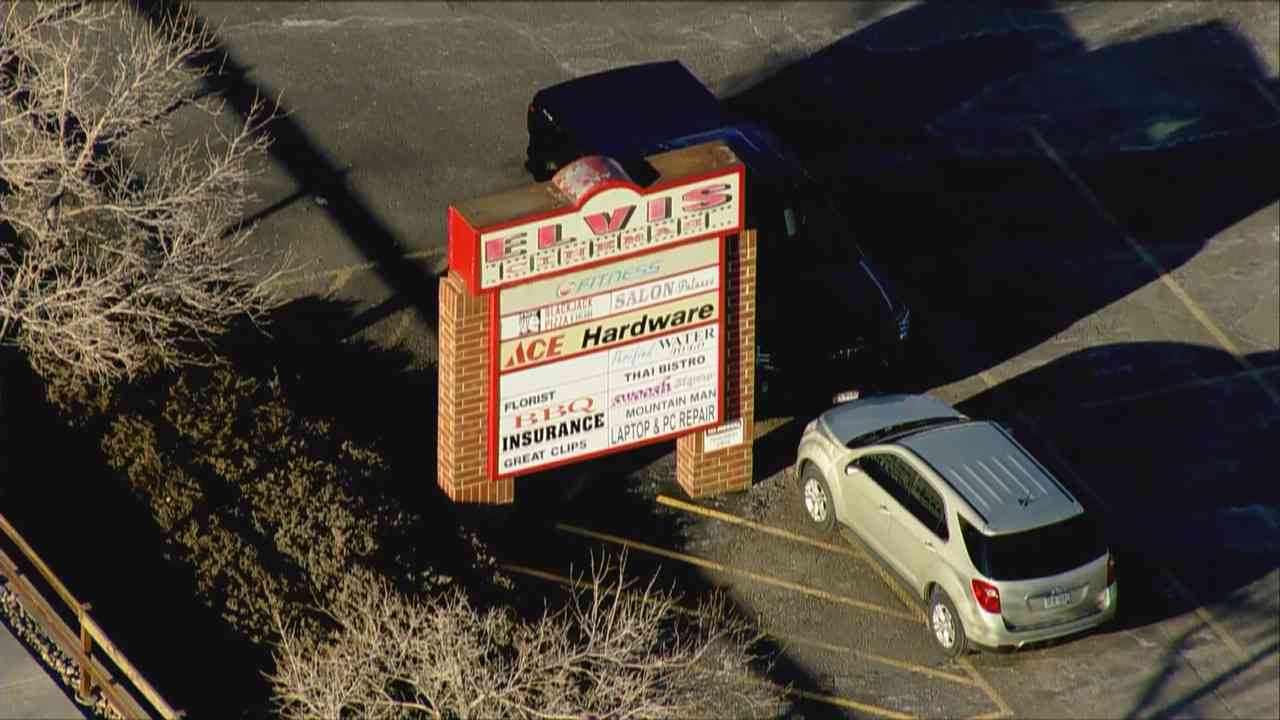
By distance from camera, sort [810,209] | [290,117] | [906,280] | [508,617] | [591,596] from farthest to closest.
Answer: [290,117] < [906,280] < [810,209] < [591,596] < [508,617]

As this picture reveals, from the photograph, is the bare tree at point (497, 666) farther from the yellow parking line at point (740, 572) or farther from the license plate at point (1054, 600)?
the license plate at point (1054, 600)

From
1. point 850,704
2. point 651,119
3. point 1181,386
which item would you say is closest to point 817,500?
point 850,704

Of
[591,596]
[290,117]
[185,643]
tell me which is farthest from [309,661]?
[290,117]

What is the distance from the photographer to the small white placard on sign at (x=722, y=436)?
27609mm

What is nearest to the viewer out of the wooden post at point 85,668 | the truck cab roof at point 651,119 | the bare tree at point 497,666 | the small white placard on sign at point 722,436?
the bare tree at point 497,666

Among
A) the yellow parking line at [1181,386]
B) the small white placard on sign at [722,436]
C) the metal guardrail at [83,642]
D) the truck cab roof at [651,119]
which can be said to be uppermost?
Result: the metal guardrail at [83,642]

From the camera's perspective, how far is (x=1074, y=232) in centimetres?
3294

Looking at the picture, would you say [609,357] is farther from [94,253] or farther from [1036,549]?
[94,253]

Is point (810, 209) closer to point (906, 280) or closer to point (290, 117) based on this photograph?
point (906, 280)

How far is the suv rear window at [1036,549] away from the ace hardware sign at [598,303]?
3.92 metres

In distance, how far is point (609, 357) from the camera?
26.4 m

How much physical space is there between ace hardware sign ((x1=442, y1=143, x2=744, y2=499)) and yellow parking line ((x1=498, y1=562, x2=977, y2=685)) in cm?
109

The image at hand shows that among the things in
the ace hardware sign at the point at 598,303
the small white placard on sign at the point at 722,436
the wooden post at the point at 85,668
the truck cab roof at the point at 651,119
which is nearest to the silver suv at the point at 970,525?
the small white placard on sign at the point at 722,436

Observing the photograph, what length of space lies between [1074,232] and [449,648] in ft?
45.6
